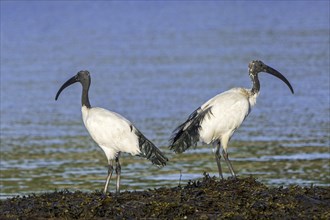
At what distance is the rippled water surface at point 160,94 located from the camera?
21.6m

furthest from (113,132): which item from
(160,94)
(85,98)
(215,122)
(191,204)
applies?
(160,94)

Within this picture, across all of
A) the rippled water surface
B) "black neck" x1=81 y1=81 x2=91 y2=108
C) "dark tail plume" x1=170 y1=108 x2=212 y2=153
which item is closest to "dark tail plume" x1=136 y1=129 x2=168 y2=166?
"dark tail plume" x1=170 y1=108 x2=212 y2=153

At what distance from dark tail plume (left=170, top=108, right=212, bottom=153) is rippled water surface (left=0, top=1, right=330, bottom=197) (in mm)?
1707

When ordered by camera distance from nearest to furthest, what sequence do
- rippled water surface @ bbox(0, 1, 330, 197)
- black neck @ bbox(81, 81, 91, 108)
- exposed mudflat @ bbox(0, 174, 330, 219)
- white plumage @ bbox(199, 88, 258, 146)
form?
exposed mudflat @ bbox(0, 174, 330, 219), white plumage @ bbox(199, 88, 258, 146), black neck @ bbox(81, 81, 91, 108), rippled water surface @ bbox(0, 1, 330, 197)

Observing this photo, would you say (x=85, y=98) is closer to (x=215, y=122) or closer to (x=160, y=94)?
(x=215, y=122)

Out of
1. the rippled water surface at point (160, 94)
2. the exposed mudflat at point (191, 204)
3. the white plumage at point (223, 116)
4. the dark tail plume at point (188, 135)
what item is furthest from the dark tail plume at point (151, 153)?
the rippled water surface at point (160, 94)


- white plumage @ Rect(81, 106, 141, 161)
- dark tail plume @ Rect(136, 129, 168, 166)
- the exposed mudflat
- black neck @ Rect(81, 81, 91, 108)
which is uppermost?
black neck @ Rect(81, 81, 91, 108)

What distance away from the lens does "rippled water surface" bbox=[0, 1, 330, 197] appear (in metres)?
21.6

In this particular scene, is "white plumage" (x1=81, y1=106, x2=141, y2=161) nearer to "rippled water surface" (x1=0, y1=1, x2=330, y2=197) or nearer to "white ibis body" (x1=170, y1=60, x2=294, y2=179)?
"white ibis body" (x1=170, y1=60, x2=294, y2=179)

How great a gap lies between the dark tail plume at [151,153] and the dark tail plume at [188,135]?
49cm

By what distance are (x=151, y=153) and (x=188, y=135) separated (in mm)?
784

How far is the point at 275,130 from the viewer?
2597 cm

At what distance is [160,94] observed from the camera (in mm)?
32344

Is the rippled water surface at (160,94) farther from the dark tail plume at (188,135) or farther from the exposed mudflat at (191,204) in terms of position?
the exposed mudflat at (191,204)
